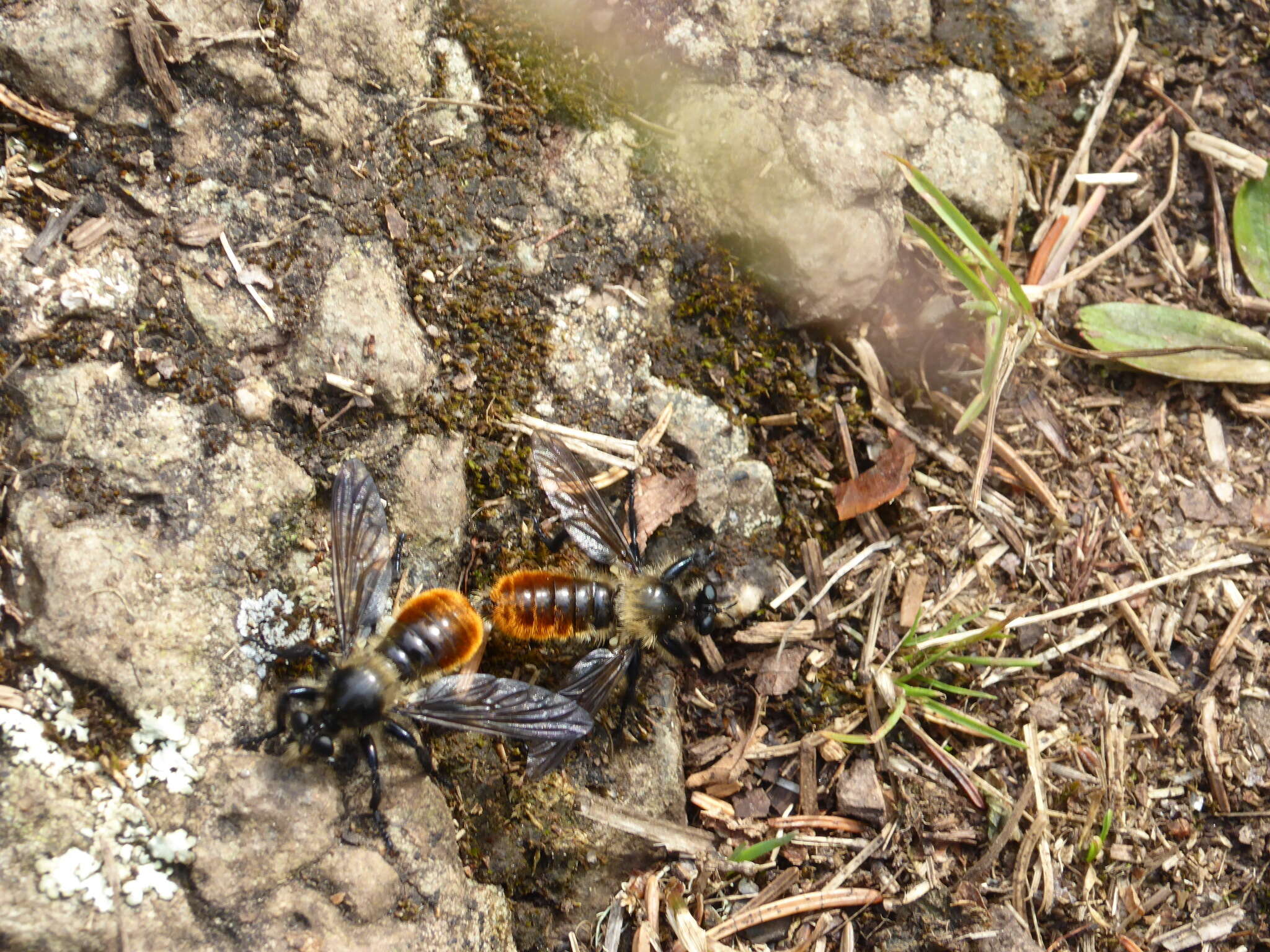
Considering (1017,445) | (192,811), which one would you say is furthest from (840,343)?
(192,811)

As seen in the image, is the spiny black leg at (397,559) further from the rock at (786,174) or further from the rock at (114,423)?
the rock at (786,174)

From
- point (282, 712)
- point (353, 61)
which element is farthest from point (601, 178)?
point (282, 712)

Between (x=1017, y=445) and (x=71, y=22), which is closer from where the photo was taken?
(x=71, y=22)

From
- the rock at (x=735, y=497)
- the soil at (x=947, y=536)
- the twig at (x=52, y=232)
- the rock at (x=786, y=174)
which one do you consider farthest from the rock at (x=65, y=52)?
the rock at (x=735, y=497)

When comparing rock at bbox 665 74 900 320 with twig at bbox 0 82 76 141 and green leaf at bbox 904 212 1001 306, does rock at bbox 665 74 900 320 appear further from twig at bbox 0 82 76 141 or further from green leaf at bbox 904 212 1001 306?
twig at bbox 0 82 76 141

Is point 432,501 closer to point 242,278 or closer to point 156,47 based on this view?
point 242,278

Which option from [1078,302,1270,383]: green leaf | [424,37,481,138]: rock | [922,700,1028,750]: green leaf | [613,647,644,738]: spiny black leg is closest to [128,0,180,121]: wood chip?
[424,37,481,138]: rock

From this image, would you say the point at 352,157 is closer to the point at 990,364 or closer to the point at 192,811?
the point at 192,811
